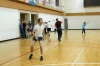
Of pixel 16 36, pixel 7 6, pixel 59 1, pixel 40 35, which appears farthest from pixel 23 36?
pixel 59 1

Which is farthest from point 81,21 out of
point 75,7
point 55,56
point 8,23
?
point 55,56

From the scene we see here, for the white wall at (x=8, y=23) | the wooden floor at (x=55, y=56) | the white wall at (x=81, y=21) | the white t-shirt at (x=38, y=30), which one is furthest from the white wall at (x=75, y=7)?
the white t-shirt at (x=38, y=30)

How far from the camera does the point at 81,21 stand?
129 feet

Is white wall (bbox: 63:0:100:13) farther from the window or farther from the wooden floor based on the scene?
the wooden floor

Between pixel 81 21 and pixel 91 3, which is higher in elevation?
pixel 91 3

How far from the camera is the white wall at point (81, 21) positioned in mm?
38125

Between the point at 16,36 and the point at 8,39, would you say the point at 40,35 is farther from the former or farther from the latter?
the point at 16,36

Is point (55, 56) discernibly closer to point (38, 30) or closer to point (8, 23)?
point (38, 30)

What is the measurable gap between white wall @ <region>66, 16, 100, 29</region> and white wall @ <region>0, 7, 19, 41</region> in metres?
22.0

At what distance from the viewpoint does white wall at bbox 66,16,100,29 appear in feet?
125

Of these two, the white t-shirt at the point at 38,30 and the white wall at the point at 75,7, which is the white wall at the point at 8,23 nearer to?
the white t-shirt at the point at 38,30

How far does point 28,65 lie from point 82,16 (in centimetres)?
3319

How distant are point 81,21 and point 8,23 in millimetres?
24036

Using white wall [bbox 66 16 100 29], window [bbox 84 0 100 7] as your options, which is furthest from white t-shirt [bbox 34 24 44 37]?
window [bbox 84 0 100 7]
